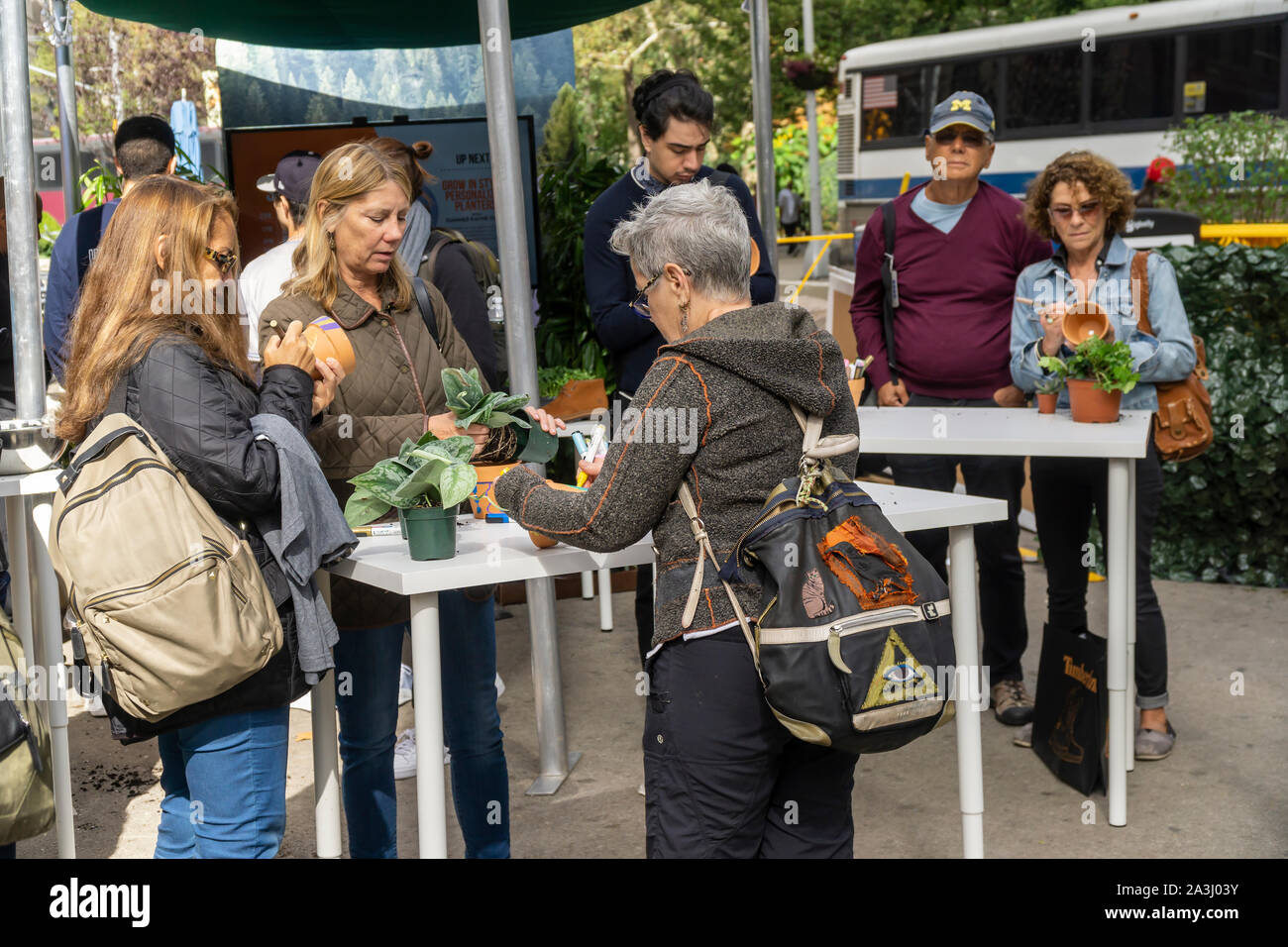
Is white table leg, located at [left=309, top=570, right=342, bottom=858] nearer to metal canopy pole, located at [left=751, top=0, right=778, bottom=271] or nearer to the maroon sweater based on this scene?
the maroon sweater

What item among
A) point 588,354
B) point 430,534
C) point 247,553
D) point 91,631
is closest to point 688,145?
point 430,534

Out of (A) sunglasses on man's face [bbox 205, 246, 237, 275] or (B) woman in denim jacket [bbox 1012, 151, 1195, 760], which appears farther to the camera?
(B) woman in denim jacket [bbox 1012, 151, 1195, 760]

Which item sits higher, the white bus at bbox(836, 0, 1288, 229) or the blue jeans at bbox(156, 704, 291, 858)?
the white bus at bbox(836, 0, 1288, 229)

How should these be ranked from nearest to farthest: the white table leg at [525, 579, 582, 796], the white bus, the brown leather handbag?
1. the brown leather handbag
2. the white table leg at [525, 579, 582, 796]
3. the white bus

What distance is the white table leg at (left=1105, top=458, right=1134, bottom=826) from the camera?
397 centimetres

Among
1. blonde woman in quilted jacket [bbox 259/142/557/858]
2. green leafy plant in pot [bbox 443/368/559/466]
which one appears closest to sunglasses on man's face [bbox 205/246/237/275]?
blonde woman in quilted jacket [bbox 259/142/557/858]

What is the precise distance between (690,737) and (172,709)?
0.93 metres

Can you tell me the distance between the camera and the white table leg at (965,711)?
3334 mm

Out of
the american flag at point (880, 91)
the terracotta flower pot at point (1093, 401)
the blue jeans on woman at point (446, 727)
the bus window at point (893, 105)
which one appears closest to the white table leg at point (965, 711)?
the terracotta flower pot at point (1093, 401)

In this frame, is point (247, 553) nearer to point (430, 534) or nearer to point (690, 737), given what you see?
point (430, 534)

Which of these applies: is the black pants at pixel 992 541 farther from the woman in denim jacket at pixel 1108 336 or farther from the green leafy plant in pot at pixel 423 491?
the green leafy plant in pot at pixel 423 491

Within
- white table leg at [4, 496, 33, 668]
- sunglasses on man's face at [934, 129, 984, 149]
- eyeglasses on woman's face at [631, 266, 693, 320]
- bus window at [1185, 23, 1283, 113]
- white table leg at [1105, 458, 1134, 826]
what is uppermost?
bus window at [1185, 23, 1283, 113]

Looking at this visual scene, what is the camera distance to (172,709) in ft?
8.13

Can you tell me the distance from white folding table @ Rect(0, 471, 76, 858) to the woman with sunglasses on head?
81 centimetres
